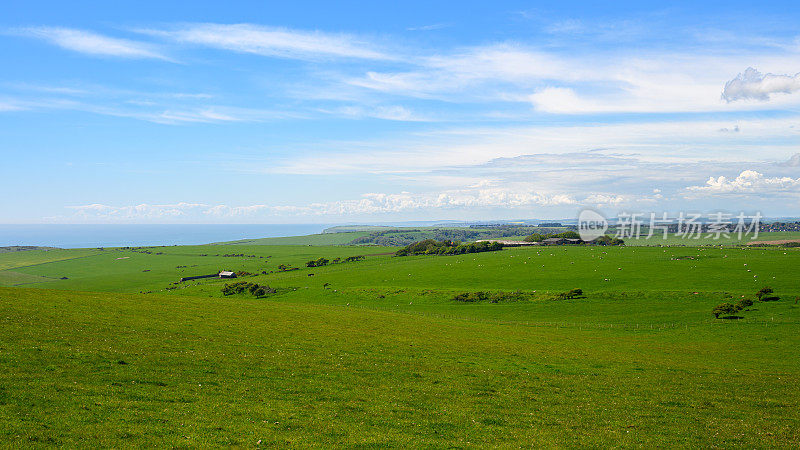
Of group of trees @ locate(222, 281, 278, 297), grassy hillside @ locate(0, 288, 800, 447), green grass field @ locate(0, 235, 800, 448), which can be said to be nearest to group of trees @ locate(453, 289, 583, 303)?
green grass field @ locate(0, 235, 800, 448)

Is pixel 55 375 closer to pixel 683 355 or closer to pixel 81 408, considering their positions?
pixel 81 408

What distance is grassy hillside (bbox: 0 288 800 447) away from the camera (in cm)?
1545

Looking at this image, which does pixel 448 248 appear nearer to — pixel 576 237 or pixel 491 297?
pixel 576 237

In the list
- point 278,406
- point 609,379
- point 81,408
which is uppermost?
point 81,408

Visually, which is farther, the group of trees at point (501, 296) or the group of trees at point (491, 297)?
the group of trees at point (491, 297)

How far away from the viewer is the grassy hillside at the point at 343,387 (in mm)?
15453

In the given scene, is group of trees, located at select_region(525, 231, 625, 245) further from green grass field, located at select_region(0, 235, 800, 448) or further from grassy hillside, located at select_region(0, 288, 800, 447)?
grassy hillside, located at select_region(0, 288, 800, 447)

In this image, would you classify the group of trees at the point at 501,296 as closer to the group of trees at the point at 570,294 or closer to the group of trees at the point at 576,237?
the group of trees at the point at 570,294

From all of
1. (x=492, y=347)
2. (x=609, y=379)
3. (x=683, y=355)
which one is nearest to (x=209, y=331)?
(x=492, y=347)

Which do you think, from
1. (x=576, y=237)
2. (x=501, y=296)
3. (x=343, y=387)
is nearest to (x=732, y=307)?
(x=501, y=296)

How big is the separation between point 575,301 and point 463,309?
67.4 ft

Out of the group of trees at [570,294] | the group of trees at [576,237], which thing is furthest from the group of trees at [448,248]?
the group of trees at [570,294]

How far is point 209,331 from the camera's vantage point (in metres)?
33.6

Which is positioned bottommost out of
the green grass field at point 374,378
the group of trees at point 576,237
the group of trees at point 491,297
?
the group of trees at point 491,297
